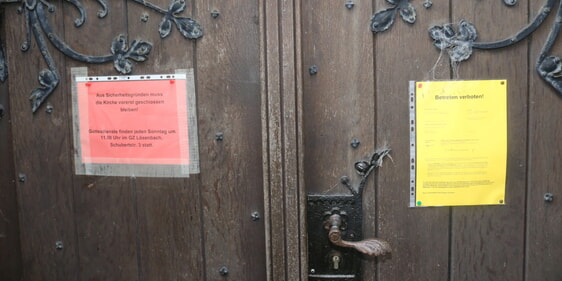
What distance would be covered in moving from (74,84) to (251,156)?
0.53 meters

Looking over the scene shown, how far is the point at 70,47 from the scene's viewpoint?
1079 millimetres

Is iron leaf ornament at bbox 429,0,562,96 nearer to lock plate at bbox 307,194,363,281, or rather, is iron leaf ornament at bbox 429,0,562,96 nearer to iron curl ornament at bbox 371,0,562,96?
iron curl ornament at bbox 371,0,562,96

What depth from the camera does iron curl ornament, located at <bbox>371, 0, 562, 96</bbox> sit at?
3.14 feet

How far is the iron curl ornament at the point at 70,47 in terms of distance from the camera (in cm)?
104

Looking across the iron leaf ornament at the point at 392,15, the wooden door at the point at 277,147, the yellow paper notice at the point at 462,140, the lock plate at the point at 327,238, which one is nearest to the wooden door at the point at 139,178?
the wooden door at the point at 277,147

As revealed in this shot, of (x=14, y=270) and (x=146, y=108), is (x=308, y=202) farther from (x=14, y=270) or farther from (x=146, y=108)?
(x=14, y=270)

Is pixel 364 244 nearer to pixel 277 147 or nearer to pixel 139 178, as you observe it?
pixel 277 147

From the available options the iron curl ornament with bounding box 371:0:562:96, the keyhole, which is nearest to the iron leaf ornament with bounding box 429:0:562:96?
the iron curl ornament with bounding box 371:0:562:96

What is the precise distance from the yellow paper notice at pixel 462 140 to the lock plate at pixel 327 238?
19cm

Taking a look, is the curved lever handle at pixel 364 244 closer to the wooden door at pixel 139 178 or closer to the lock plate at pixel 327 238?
the lock plate at pixel 327 238

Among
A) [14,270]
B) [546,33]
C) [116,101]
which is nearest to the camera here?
[546,33]

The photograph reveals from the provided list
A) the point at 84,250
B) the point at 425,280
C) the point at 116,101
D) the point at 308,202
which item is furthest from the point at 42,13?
the point at 425,280

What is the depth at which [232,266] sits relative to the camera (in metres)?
1.09

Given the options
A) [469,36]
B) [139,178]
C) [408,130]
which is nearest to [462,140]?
[408,130]
